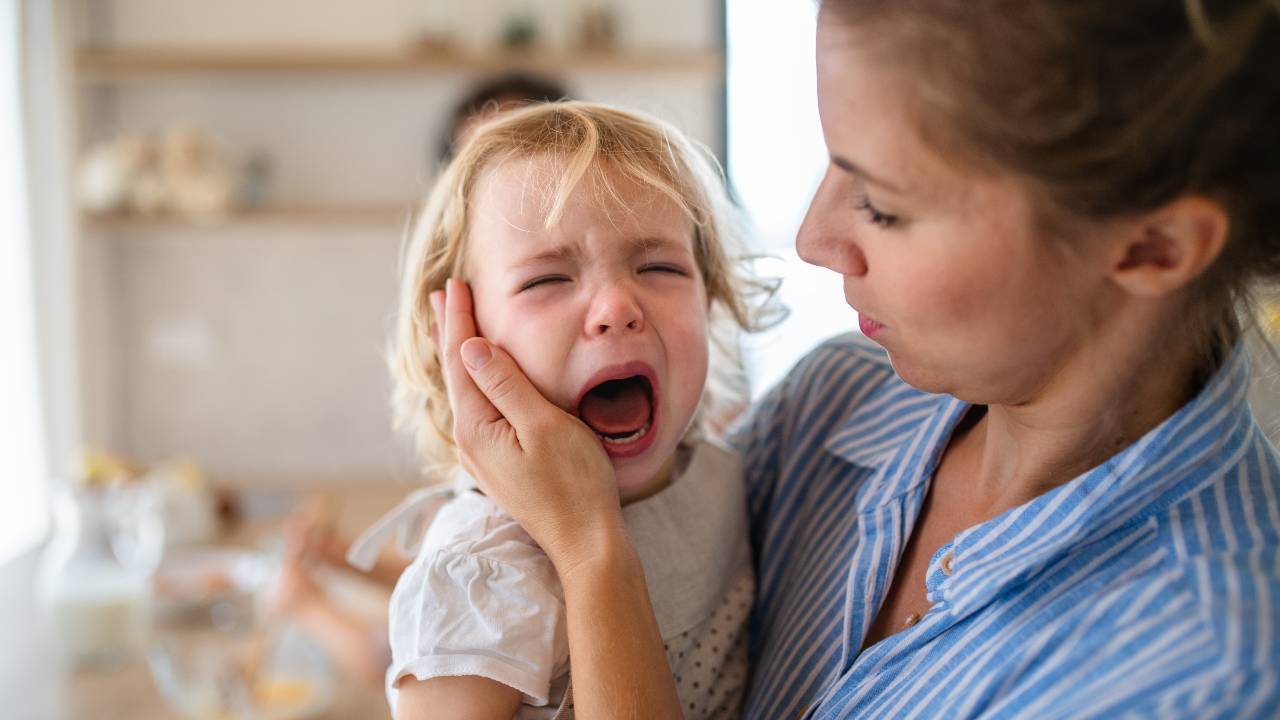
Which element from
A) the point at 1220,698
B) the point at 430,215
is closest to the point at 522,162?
the point at 430,215

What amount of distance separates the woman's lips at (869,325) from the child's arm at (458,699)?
0.43 metres

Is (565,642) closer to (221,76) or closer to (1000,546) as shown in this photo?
(1000,546)

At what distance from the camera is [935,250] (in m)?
0.67

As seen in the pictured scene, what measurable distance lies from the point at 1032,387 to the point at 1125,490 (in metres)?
0.10

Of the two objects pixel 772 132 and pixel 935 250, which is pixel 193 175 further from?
pixel 935 250

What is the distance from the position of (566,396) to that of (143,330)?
3176mm

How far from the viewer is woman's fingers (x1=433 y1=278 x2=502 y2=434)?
88cm

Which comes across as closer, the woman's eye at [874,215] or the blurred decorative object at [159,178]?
the woman's eye at [874,215]

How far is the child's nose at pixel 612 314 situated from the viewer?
89 centimetres

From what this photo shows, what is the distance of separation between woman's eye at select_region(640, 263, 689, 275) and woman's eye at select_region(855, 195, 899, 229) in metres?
0.28

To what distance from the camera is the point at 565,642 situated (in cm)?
85

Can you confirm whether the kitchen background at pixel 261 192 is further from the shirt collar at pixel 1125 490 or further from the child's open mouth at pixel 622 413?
the shirt collar at pixel 1125 490

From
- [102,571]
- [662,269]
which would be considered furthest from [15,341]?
[662,269]

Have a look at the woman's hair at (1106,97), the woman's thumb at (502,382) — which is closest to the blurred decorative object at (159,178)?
the woman's thumb at (502,382)
